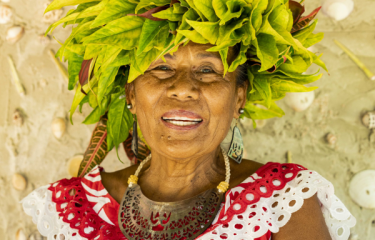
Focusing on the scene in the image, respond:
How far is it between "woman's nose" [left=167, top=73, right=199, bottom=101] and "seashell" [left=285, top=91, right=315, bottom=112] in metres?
0.89

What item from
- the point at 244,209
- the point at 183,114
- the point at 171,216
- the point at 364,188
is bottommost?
the point at 364,188

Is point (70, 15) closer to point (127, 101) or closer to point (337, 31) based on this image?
point (127, 101)

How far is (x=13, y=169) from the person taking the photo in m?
2.15

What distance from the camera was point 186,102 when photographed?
1.23m

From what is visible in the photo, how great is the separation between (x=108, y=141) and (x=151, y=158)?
0.79ft

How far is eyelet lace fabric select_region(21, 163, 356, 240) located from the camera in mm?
1176

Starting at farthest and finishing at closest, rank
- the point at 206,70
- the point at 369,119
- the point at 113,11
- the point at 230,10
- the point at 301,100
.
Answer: the point at 301,100, the point at 369,119, the point at 206,70, the point at 113,11, the point at 230,10

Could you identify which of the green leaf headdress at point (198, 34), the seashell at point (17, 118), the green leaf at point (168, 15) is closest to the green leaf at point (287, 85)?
the green leaf headdress at point (198, 34)

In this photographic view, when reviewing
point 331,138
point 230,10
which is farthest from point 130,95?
point 331,138

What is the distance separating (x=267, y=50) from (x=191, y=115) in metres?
0.32

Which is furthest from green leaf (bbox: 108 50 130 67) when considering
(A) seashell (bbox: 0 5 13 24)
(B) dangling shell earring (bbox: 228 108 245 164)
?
(A) seashell (bbox: 0 5 13 24)

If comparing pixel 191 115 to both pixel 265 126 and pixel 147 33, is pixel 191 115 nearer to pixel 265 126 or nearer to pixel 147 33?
pixel 147 33

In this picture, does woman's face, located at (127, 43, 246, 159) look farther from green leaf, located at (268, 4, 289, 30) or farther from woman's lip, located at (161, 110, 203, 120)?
green leaf, located at (268, 4, 289, 30)

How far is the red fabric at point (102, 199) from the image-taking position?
1233 millimetres
